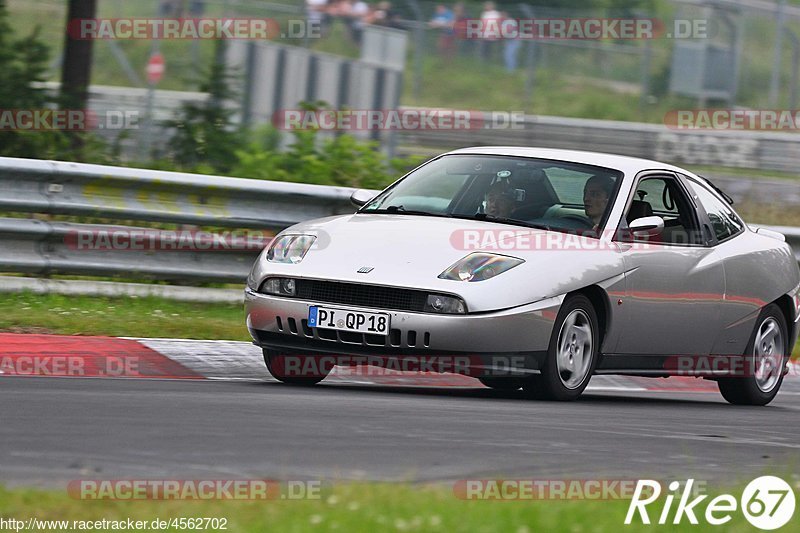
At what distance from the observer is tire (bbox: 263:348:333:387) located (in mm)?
8305

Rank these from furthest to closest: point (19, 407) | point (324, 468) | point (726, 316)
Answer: point (726, 316)
point (19, 407)
point (324, 468)

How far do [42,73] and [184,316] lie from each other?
5.80 meters

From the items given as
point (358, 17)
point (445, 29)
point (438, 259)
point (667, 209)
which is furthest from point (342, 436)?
point (358, 17)

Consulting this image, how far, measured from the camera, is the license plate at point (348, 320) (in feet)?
24.7

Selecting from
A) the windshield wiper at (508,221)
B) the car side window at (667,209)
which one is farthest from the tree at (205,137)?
the windshield wiper at (508,221)

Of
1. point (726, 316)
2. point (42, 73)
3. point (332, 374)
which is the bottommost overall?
point (332, 374)

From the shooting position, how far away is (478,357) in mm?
7633

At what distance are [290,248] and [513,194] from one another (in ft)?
4.53

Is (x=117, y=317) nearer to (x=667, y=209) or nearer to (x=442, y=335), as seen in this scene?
(x=442, y=335)

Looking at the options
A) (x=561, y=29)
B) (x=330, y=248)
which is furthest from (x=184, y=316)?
(x=561, y=29)

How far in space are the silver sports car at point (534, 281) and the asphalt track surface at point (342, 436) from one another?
0.96 feet

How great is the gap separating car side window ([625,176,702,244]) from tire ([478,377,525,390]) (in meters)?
1.20

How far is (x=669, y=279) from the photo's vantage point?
344 inches

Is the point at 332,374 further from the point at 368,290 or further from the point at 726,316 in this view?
the point at 726,316
